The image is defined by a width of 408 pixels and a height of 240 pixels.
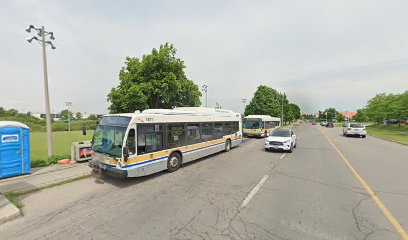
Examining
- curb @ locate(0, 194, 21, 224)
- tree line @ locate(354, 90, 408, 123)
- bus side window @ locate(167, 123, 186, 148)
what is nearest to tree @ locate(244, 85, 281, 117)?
tree line @ locate(354, 90, 408, 123)

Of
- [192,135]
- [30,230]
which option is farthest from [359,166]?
[30,230]

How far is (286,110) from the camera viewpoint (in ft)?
241

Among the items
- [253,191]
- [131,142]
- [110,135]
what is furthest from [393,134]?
[110,135]

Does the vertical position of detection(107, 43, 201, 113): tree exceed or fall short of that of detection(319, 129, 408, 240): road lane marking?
it exceeds it

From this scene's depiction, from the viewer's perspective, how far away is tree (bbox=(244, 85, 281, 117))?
48188 mm

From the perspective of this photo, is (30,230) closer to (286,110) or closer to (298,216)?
(298,216)

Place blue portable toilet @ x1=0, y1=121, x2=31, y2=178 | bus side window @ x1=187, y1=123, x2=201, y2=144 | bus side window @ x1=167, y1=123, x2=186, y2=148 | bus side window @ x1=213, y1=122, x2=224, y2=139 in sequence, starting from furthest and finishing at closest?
1. bus side window @ x1=213, y1=122, x2=224, y2=139
2. bus side window @ x1=187, y1=123, x2=201, y2=144
3. bus side window @ x1=167, y1=123, x2=186, y2=148
4. blue portable toilet @ x1=0, y1=121, x2=31, y2=178

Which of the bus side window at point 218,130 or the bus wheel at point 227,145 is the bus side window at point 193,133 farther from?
the bus wheel at point 227,145

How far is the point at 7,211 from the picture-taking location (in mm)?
4656

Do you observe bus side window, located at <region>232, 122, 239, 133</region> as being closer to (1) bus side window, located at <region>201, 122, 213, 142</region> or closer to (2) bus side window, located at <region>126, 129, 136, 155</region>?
(1) bus side window, located at <region>201, 122, 213, 142</region>

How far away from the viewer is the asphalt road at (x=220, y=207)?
3.83 m

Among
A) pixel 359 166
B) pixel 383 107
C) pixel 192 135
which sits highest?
pixel 383 107

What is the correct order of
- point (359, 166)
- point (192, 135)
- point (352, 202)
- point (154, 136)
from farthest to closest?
point (192, 135) → point (359, 166) → point (154, 136) → point (352, 202)

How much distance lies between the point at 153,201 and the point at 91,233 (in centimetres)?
172
